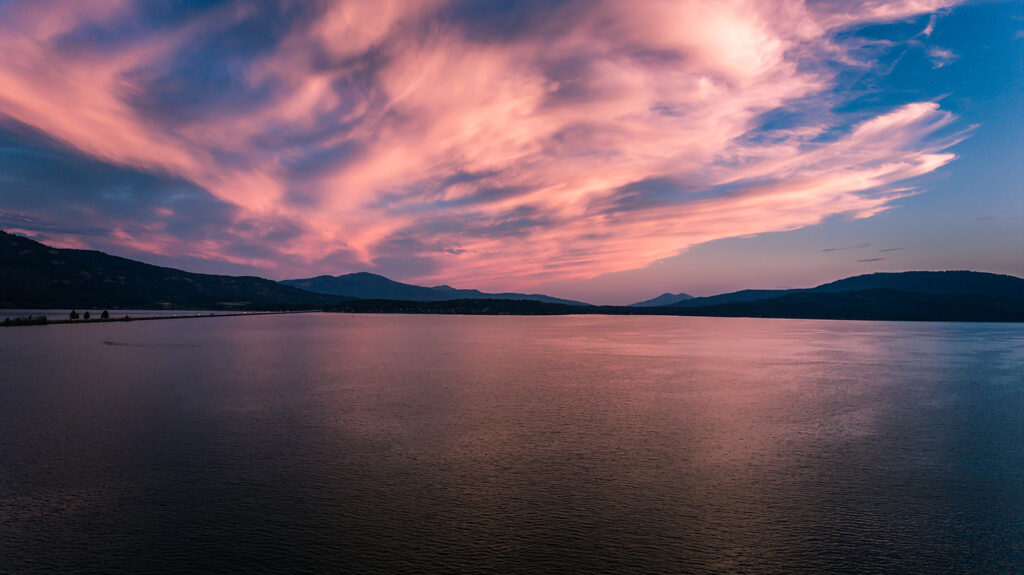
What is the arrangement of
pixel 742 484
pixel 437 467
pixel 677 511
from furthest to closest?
pixel 437 467 → pixel 742 484 → pixel 677 511

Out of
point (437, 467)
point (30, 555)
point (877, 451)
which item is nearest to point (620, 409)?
point (877, 451)

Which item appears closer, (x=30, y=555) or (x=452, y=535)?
(x=30, y=555)

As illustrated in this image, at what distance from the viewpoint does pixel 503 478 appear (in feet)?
52.3

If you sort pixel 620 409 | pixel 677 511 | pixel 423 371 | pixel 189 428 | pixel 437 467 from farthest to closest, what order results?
1. pixel 423 371
2. pixel 620 409
3. pixel 189 428
4. pixel 437 467
5. pixel 677 511

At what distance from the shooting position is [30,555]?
10672 mm

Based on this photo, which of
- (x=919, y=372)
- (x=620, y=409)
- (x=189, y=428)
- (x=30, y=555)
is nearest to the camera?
(x=30, y=555)

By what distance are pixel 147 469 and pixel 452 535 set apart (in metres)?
10.6

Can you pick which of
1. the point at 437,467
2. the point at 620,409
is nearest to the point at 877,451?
the point at 620,409

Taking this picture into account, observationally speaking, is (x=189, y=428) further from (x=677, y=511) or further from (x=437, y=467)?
(x=677, y=511)

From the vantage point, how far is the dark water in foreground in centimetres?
1118

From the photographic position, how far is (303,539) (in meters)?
11.8

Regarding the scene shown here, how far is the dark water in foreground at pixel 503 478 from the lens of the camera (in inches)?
440

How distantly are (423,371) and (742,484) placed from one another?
30.1m

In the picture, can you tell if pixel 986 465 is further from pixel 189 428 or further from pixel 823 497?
pixel 189 428
